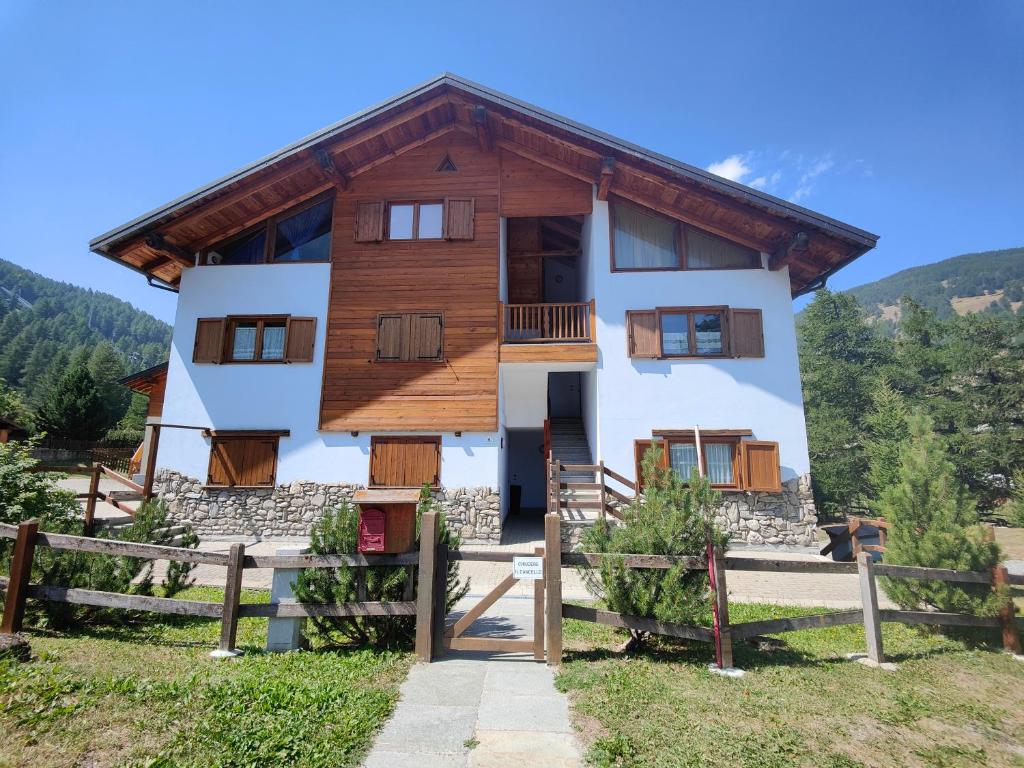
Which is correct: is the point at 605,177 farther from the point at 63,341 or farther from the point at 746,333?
the point at 63,341

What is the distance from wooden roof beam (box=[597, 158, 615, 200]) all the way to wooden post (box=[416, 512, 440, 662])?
35.0ft

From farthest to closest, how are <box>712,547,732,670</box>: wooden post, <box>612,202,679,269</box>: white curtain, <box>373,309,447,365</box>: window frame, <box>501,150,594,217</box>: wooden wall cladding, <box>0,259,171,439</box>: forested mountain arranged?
1. <box>0,259,171,439</box>: forested mountain
2. <box>501,150,594,217</box>: wooden wall cladding
3. <box>612,202,679,269</box>: white curtain
4. <box>373,309,447,365</box>: window frame
5. <box>712,547,732,670</box>: wooden post

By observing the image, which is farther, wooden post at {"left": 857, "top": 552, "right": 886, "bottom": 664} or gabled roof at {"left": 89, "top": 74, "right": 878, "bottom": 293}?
gabled roof at {"left": 89, "top": 74, "right": 878, "bottom": 293}

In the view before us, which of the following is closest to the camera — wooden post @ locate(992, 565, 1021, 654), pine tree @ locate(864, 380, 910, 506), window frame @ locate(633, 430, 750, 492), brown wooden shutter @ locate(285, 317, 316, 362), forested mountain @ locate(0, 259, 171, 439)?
wooden post @ locate(992, 565, 1021, 654)

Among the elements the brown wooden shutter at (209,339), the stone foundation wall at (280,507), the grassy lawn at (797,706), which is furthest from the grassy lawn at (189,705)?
the brown wooden shutter at (209,339)

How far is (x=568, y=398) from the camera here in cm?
1800

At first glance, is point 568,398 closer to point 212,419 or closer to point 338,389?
point 338,389

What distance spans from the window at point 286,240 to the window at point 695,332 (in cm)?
890

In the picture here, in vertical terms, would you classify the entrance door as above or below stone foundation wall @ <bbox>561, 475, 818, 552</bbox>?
above

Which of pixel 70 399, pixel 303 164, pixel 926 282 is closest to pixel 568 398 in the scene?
pixel 303 164

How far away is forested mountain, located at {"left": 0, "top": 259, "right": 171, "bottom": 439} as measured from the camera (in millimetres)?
45531

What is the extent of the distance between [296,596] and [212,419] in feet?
33.7

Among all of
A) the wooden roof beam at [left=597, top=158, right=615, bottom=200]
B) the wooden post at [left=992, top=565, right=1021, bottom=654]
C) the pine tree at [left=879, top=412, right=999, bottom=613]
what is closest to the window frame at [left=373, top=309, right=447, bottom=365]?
the wooden roof beam at [left=597, top=158, right=615, bottom=200]

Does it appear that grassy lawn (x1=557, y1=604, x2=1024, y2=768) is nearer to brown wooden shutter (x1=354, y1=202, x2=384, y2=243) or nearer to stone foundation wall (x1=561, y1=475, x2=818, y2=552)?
stone foundation wall (x1=561, y1=475, x2=818, y2=552)
